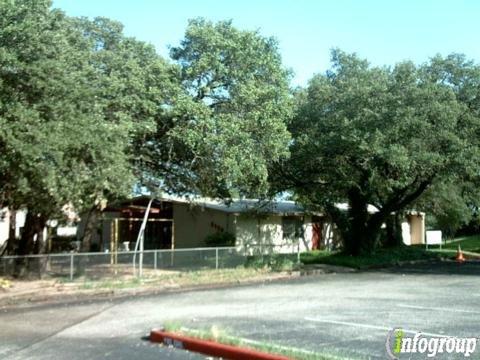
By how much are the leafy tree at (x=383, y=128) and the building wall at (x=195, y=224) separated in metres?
6.34

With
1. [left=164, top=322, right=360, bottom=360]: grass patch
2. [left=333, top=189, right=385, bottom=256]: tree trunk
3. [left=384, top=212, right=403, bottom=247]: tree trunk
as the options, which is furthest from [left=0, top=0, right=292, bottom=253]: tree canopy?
[left=384, top=212, right=403, bottom=247]: tree trunk

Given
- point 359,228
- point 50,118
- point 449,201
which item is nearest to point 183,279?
point 50,118

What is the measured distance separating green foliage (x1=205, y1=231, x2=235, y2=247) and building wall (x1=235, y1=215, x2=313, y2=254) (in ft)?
1.78

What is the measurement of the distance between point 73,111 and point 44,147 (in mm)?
1774

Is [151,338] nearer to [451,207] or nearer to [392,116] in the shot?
[392,116]

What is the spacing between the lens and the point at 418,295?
16719 millimetres

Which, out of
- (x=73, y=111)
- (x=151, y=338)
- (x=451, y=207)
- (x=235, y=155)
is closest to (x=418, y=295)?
(x=235, y=155)

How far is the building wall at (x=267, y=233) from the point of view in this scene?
35.7m

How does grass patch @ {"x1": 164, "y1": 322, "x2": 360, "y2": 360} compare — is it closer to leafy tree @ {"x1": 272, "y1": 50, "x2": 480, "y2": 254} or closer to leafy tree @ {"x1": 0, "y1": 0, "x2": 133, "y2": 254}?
leafy tree @ {"x1": 0, "y1": 0, "x2": 133, "y2": 254}

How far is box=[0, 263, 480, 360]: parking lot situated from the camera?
32.2 ft

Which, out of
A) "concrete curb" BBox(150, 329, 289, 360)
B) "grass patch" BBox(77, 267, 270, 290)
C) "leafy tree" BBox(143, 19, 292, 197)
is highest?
"leafy tree" BBox(143, 19, 292, 197)

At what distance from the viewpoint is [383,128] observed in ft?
82.0

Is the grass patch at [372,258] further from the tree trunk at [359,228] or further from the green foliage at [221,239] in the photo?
the green foliage at [221,239]

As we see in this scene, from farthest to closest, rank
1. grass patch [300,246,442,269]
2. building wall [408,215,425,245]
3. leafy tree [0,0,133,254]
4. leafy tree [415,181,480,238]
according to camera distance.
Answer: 1. building wall [408,215,425,245]
2. leafy tree [415,181,480,238]
3. grass patch [300,246,442,269]
4. leafy tree [0,0,133,254]
